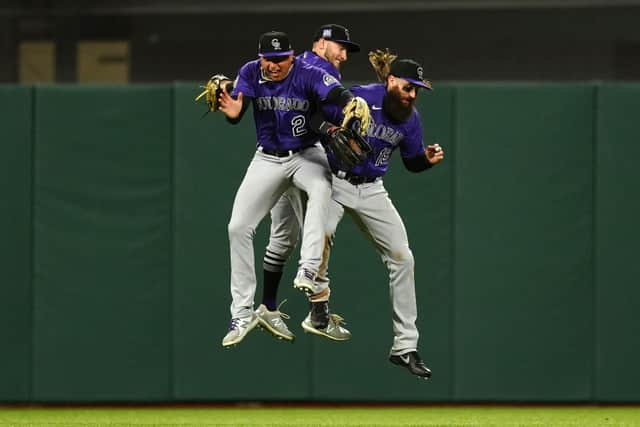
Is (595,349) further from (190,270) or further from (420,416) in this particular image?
(190,270)

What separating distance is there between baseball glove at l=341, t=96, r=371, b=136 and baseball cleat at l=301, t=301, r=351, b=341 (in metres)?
1.39

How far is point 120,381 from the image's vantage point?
37.8 ft

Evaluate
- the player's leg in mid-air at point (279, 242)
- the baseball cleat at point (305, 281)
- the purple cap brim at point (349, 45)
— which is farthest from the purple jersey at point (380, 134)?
the baseball cleat at point (305, 281)

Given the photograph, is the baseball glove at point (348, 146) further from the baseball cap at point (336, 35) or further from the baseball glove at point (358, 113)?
the baseball cap at point (336, 35)

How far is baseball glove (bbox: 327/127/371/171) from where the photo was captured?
7.71 metres

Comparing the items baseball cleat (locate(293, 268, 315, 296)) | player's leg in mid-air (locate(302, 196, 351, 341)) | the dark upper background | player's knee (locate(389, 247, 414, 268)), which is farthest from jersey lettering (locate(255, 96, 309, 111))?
the dark upper background

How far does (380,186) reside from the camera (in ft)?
27.8

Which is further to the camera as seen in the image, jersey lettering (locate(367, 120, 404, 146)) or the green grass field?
the green grass field

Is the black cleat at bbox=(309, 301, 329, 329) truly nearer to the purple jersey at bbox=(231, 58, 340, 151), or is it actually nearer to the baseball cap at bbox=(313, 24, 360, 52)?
the purple jersey at bbox=(231, 58, 340, 151)

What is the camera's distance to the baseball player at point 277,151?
780cm

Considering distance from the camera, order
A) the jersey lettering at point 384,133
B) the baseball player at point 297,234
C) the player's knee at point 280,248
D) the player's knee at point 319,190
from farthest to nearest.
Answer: the player's knee at point 280,248
the baseball player at point 297,234
the jersey lettering at point 384,133
the player's knee at point 319,190

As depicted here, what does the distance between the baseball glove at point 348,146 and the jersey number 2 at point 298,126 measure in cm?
29

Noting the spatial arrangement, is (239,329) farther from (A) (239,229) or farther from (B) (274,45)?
(B) (274,45)

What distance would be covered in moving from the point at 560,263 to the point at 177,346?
12.2ft
